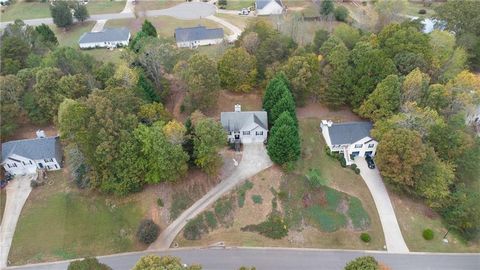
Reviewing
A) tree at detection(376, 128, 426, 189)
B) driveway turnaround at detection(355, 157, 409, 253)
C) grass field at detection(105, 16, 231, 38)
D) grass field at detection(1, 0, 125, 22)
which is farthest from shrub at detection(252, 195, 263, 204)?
grass field at detection(1, 0, 125, 22)

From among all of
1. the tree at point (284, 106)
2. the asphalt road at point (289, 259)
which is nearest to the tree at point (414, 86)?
the tree at point (284, 106)

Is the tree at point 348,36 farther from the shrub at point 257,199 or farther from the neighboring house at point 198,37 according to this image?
the shrub at point 257,199

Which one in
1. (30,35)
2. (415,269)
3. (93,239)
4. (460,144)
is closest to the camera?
(415,269)

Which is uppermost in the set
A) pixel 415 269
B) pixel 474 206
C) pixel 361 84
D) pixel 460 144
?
pixel 361 84

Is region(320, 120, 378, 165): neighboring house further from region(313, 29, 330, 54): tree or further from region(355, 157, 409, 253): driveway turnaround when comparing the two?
region(313, 29, 330, 54): tree

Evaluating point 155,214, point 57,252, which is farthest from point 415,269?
point 57,252

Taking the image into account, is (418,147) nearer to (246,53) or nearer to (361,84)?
(361,84)
